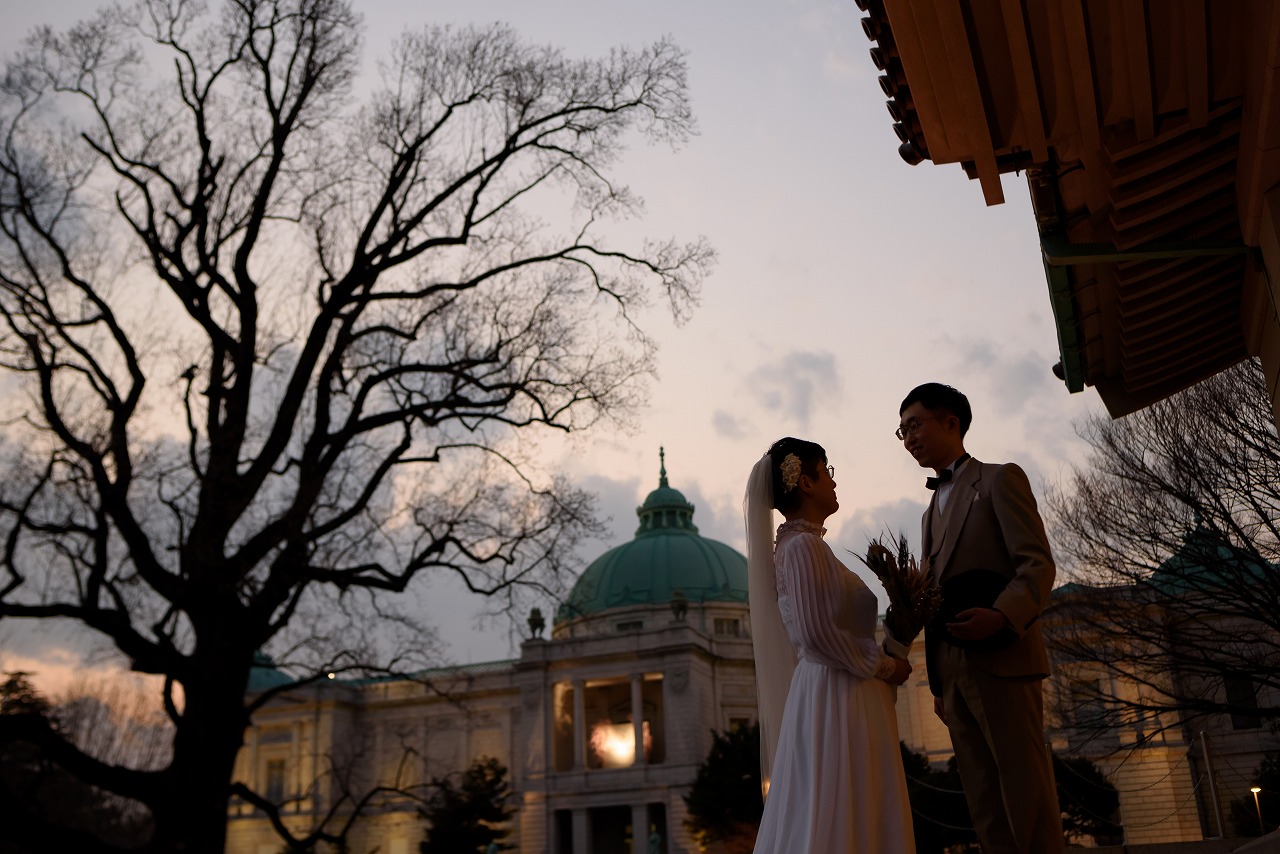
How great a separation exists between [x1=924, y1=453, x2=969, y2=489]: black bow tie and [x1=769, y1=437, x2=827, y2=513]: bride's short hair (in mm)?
539

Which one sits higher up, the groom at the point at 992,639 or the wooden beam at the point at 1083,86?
the wooden beam at the point at 1083,86

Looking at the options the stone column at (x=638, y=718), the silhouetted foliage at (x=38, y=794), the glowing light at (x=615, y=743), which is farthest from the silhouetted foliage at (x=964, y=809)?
the glowing light at (x=615, y=743)

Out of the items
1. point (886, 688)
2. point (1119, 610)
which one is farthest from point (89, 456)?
point (1119, 610)

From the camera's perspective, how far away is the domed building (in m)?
58.1

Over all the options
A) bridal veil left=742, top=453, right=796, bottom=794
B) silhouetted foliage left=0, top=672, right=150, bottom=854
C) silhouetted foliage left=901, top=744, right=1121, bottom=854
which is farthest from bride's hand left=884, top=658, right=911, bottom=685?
silhouetted foliage left=901, top=744, right=1121, bottom=854

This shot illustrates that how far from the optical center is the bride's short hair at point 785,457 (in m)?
5.25

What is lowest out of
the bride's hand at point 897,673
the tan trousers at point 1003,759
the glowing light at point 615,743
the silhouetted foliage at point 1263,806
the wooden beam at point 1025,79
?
the tan trousers at point 1003,759

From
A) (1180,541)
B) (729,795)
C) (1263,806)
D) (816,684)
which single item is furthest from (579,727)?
(816,684)

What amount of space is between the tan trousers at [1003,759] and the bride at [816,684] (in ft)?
0.91

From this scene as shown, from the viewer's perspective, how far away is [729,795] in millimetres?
41469

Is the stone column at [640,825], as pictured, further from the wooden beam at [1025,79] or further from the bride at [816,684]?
the wooden beam at [1025,79]

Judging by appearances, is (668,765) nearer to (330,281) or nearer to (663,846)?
(663,846)

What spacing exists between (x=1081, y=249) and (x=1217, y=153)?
2.76ft

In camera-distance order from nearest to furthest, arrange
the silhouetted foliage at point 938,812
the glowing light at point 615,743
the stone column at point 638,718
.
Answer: the silhouetted foliage at point 938,812 → the stone column at point 638,718 → the glowing light at point 615,743
